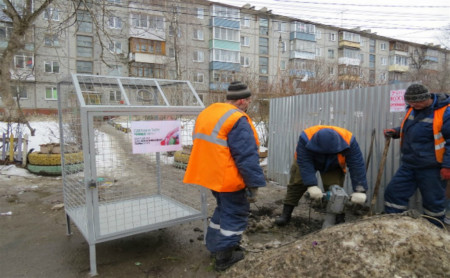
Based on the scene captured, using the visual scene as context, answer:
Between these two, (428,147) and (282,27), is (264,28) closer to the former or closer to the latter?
(282,27)

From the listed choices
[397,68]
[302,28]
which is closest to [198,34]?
[302,28]

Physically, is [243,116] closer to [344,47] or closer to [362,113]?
[362,113]

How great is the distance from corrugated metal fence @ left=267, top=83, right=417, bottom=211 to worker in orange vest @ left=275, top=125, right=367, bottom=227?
1.09 m

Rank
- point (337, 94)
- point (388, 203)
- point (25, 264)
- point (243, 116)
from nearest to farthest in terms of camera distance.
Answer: point (243, 116)
point (25, 264)
point (388, 203)
point (337, 94)

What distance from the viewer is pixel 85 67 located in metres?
28.4

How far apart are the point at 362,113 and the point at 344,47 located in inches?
1432

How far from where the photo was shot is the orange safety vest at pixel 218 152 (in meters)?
2.60

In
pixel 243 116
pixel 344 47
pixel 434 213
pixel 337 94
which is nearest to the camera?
pixel 243 116

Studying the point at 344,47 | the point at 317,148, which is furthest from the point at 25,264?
the point at 344,47

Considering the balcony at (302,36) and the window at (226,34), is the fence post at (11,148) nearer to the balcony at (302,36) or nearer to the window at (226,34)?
the window at (226,34)

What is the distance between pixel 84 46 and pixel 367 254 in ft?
102

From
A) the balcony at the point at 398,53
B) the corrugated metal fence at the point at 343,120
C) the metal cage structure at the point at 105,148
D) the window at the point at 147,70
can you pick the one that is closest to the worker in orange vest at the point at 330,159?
the corrugated metal fence at the point at 343,120

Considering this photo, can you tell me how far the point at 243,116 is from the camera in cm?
263

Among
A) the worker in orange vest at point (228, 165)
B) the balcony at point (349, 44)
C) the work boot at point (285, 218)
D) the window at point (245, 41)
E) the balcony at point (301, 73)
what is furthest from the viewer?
the balcony at point (349, 44)
